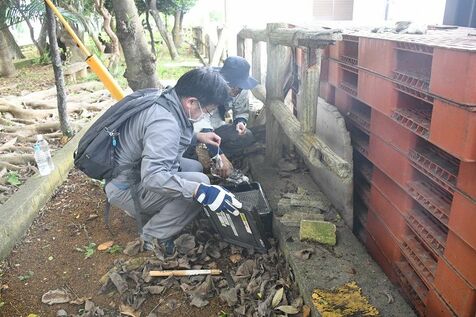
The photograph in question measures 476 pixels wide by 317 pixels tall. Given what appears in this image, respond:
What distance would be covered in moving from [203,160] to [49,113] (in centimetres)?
427

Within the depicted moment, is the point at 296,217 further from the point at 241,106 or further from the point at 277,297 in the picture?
the point at 241,106

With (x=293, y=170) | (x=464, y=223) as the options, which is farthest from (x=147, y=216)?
(x=464, y=223)

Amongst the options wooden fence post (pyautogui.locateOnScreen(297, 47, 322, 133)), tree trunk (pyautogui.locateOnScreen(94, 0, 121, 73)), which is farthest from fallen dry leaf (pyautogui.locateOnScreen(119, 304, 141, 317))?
tree trunk (pyautogui.locateOnScreen(94, 0, 121, 73))

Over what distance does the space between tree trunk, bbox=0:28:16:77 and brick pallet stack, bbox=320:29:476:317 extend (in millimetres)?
10852

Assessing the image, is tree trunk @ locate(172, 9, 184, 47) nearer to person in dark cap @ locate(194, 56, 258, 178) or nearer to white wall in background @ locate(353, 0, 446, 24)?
white wall in background @ locate(353, 0, 446, 24)

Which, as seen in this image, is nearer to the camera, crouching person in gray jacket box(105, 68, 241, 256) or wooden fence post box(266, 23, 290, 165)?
crouching person in gray jacket box(105, 68, 241, 256)

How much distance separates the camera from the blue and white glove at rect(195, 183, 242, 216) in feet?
9.78

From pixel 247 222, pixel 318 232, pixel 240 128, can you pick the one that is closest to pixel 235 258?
pixel 247 222

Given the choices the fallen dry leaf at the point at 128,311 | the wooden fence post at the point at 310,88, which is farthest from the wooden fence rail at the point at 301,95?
the fallen dry leaf at the point at 128,311

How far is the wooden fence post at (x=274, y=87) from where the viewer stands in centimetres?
422

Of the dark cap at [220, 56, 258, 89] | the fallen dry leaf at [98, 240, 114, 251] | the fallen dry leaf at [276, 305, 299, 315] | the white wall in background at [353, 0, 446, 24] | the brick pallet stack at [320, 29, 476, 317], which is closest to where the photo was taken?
the brick pallet stack at [320, 29, 476, 317]

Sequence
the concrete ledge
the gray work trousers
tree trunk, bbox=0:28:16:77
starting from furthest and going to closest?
tree trunk, bbox=0:28:16:77 → the gray work trousers → the concrete ledge

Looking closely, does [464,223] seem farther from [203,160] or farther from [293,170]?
[203,160]

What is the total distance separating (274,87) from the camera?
14.5 ft
